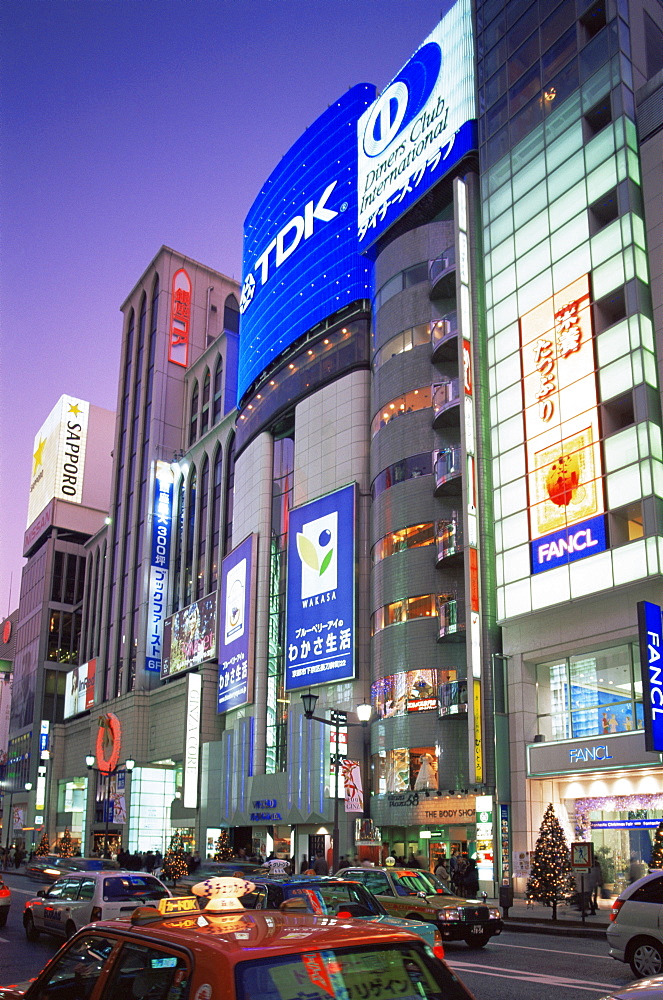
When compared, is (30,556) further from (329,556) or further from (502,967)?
(502,967)

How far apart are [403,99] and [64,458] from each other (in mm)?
82078

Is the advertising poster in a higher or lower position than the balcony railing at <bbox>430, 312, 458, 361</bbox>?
lower

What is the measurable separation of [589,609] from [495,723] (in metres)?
5.62

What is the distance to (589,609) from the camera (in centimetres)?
3272

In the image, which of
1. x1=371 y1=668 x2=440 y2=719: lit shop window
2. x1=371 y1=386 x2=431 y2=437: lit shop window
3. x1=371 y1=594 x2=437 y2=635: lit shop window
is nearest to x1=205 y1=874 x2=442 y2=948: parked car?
x1=371 y1=668 x2=440 y2=719: lit shop window

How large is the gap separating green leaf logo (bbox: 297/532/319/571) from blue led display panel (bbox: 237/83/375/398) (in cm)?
1252

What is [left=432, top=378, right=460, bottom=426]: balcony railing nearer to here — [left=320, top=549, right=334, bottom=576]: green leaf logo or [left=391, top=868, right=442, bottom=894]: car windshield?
[left=320, top=549, right=334, bottom=576]: green leaf logo

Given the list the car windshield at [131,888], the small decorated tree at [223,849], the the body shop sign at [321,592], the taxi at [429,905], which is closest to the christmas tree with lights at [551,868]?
the taxi at [429,905]

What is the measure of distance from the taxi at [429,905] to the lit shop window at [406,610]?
22384 mm

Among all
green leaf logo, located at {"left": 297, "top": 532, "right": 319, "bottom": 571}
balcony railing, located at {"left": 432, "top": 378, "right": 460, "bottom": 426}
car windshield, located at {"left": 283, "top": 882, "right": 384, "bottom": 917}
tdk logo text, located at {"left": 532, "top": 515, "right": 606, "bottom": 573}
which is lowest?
car windshield, located at {"left": 283, "top": 882, "right": 384, "bottom": 917}

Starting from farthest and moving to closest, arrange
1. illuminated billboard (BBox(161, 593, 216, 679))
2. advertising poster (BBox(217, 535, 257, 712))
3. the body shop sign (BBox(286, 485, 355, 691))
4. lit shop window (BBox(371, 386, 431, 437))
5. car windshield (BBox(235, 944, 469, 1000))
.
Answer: illuminated billboard (BBox(161, 593, 216, 679)) < advertising poster (BBox(217, 535, 257, 712)) < the body shop sign (BBox(286, 485, 355, 691)) < lit shop window (BBox(371, 386, 431, 437)) < car windshield (BBox(235, 944, 469, 1000))

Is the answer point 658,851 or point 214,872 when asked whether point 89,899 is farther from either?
point 658,851

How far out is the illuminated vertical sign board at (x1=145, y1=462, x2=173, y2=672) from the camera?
7481 centimetres

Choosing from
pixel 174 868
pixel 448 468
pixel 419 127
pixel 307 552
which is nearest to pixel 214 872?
pixel 174 868
